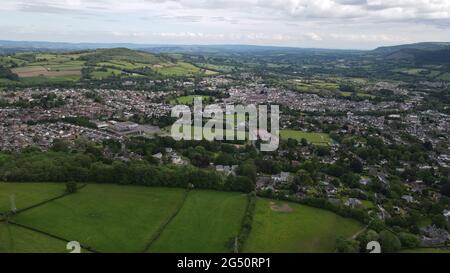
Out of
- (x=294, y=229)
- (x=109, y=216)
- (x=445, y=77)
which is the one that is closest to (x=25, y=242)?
(x=109, y=216)

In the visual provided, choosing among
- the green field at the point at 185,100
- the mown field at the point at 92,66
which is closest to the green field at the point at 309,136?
the green field at the point at 185,100

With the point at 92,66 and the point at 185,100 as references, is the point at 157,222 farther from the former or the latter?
the point at 92,66

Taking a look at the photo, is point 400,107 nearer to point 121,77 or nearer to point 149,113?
point 149,113

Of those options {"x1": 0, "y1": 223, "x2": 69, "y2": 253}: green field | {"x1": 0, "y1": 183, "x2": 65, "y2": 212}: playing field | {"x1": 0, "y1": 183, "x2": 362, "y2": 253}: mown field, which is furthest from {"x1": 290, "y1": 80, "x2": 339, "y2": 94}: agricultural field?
{"x1": 0, "y1": 223, "x2": 69, "y2": 253}: green field

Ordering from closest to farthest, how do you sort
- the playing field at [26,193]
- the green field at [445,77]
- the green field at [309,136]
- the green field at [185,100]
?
the playing field at [26,193] < the green field at [309,136] < the green field at [185,100] < the green field at [445,77]

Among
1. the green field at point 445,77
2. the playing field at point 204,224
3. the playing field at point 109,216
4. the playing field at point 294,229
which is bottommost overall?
the playing field at point 294,229

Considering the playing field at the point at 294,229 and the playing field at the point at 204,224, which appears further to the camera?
the playing field at the point at 294,229

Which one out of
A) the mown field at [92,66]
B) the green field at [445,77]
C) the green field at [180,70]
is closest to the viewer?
the mown field at [92,66]

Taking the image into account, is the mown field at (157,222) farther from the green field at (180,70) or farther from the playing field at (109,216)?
the green field at (180,70)

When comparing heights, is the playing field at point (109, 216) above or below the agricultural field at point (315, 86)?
below

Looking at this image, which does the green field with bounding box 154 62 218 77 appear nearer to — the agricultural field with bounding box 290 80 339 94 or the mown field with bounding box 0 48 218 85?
the mown field with bounding box 0 48 218 85
